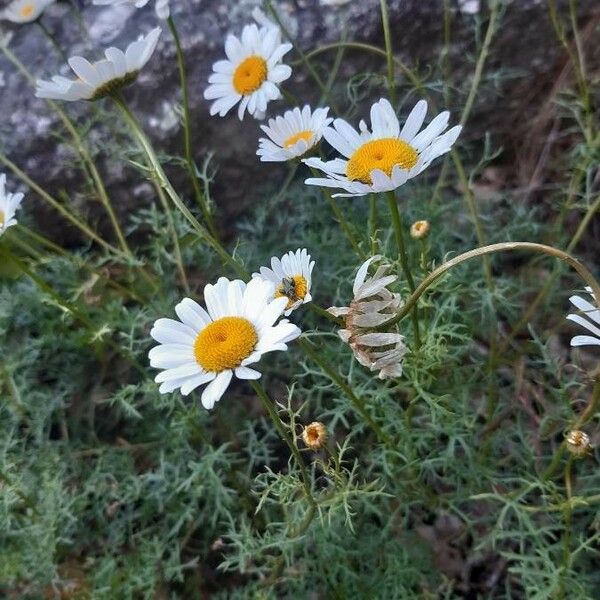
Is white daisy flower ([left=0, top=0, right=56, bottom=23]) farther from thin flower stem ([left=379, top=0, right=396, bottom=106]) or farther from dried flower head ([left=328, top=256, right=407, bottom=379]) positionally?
dried flower head ([left=328, top=256, right=407, bottom=379])

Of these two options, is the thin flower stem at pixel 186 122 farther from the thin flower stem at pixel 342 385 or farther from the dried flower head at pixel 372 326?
the dried flower head at pixel 372 326

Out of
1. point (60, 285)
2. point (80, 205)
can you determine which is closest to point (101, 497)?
point (60, 285)

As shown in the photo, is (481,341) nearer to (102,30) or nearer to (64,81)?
(64,81)

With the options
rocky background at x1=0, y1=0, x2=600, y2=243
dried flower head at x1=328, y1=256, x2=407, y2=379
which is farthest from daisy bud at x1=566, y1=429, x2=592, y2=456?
rocky background at x1=0, y1=0, x2=600, y2=243

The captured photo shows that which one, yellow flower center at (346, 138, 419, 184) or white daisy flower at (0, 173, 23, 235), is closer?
yellow flower center at (346, 138, 419, 184)

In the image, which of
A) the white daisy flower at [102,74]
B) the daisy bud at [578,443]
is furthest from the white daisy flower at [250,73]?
the daisy bud at [578,443]

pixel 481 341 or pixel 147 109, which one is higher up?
pixel 147 109

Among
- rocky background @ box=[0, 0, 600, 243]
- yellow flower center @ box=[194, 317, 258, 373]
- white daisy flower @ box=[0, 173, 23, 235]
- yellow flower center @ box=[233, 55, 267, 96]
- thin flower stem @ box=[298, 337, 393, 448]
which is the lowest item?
thin flower stem @ box=[298, 337, 393, 448]
